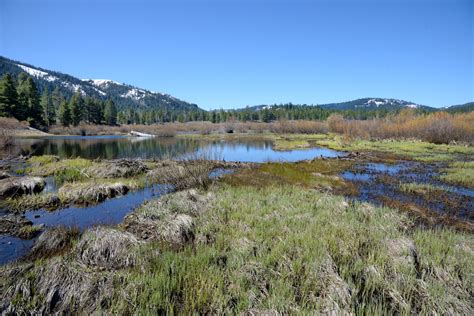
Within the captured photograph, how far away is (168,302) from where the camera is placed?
4.28 m

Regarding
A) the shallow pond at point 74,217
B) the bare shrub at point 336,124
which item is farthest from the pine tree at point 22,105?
the bare shrub at point 336,124

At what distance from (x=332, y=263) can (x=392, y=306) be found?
50.1 inches

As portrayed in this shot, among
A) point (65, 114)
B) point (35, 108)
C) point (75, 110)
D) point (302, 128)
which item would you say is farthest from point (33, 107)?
point (302, 128)

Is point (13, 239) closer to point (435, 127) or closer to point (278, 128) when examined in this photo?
point (435, 127)

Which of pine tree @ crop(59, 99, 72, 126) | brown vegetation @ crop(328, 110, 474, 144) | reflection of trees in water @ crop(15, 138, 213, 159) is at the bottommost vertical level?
reflection of trees in water @ crop(15, 138, 213, 159)

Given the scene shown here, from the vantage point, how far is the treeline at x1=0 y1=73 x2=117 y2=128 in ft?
184

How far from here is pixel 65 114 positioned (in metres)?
73.1

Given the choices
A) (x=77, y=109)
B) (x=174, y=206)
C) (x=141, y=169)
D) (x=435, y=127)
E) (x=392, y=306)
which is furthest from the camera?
(x=77, y=109)

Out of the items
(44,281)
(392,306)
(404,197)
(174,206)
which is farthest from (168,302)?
(404,197)

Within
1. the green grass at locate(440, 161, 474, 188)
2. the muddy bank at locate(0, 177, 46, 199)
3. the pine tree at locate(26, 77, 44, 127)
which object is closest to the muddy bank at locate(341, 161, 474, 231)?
the green grass at locate(440, 161, 474, 188)

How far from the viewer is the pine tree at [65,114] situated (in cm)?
7219

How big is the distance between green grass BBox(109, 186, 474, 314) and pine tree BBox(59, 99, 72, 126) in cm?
8400

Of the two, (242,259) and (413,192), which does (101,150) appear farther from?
(413,192)

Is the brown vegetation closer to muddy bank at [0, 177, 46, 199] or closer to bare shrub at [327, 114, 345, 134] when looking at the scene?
bare shrub at [327, 114, 345, 134]
